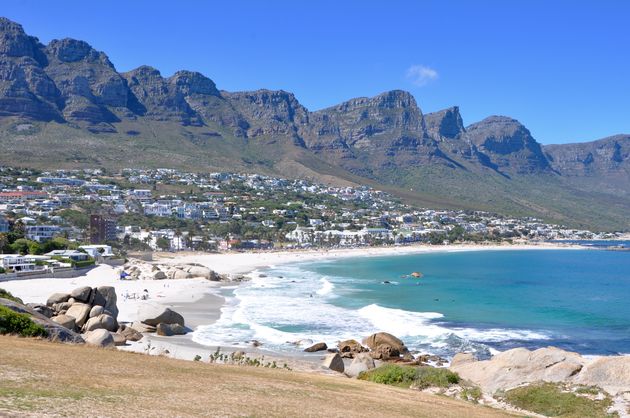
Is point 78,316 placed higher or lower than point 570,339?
higher

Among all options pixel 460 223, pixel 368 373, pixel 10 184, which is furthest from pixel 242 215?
pixel 368 373

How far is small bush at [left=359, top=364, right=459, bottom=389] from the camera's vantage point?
67.5 feet

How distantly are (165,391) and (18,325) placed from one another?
27.8ft

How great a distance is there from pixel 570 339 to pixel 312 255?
86.2 m

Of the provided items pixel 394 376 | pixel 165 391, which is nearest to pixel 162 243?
pixel 394 376

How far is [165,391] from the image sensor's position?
12.2 meters

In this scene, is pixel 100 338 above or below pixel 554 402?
above

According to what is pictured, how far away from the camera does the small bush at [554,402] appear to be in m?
17.4

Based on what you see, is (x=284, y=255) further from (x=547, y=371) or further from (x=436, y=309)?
(x=547, y=371)

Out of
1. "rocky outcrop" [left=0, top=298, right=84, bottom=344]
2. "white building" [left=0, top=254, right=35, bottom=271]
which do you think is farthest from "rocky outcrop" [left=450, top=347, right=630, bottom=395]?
"white building" [left=0, top=254, right=35, bottom=271]

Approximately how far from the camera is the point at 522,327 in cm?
4250

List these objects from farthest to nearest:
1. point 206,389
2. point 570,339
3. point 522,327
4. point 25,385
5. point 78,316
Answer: point 522,327 < point 570,339 < point 78,316 < point 206,389 < point 25,385

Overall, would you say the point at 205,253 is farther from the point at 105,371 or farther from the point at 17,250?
the point at 105,371

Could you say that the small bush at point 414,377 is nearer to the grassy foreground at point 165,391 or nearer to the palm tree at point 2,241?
the grassy foreground at point 165,391
